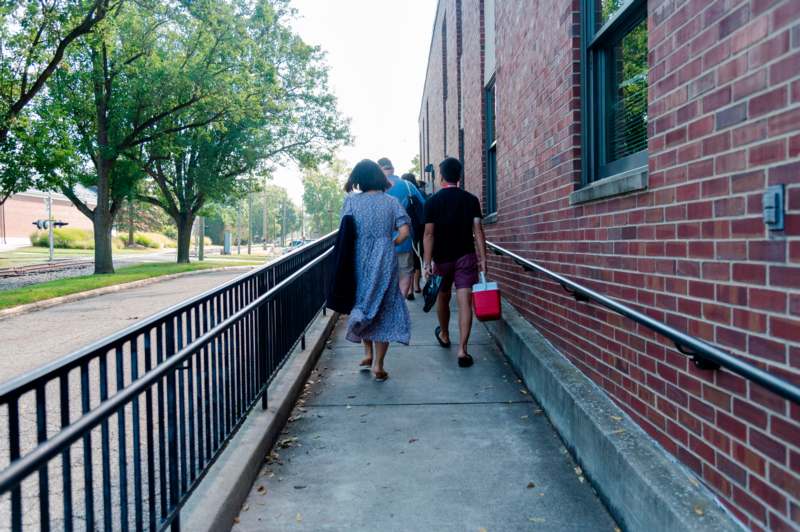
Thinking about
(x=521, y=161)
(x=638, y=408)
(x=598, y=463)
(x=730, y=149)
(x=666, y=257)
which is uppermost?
(x=521, y=161)

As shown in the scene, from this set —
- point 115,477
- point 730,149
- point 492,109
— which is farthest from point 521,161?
point 115,477

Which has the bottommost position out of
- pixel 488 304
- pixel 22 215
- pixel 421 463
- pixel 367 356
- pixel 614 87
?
pixel 421 463

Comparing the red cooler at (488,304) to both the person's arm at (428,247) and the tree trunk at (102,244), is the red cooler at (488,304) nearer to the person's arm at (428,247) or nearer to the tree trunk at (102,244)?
the person's arm at (428,247)

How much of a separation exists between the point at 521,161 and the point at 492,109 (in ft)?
10.4

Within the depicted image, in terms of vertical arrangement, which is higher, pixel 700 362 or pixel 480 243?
pixel 480 243

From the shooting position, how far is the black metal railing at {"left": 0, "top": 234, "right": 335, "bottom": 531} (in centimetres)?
173

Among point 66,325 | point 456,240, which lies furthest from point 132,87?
point 456,240

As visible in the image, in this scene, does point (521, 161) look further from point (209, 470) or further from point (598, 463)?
point (209, 470)

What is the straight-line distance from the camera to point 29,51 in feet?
48.5

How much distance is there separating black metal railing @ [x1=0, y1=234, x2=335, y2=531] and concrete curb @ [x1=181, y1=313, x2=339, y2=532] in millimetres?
109

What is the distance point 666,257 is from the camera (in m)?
2.82

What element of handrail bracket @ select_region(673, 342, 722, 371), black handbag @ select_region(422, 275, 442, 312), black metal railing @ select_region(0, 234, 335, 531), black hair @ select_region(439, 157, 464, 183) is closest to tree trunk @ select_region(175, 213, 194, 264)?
black metal railing @ select_region(0, 234, 335, 531)

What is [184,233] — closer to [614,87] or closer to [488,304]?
[488,304]

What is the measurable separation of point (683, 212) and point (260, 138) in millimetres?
26382
